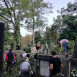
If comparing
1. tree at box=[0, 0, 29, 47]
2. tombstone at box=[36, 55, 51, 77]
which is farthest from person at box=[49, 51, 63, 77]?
tree at box=[0, 0, 29, 47]

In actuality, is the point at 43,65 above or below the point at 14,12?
below

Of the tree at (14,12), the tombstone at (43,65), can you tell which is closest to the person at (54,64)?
the tombstone at (43,65)

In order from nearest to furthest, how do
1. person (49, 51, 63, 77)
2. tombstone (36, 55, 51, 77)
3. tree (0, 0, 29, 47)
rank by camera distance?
1. person (49, 51, 63, 77)
2. tombstone (36, 55, 51, 77)
3. tree (0, 0, 29, 47)

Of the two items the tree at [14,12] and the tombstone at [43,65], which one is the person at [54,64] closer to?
the tombstone at [43,65]

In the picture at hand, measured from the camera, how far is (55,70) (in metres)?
6.12

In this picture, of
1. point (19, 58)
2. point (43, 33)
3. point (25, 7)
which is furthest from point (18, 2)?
point (43, 33)

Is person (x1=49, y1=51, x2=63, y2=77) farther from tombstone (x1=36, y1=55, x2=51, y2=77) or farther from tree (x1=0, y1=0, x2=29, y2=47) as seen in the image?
tree (x1=0, y1=0, x2=29, y2=47)

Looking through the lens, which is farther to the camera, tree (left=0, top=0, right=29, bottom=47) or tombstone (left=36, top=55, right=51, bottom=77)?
tree (left=0, top=0, right=29, bottom=47)

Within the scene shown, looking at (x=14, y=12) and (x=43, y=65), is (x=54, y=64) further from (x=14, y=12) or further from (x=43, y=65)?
(x=14, y=12)

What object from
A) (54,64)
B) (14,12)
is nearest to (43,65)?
(54,64)

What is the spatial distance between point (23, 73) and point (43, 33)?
42.6 m

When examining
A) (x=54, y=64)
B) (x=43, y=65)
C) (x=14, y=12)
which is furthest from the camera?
(x=14, y=12)

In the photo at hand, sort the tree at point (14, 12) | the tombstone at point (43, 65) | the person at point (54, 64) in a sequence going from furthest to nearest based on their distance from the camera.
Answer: the tree at point (14, 12), the tombstone at point (43, 65), the person at point (54, 64)

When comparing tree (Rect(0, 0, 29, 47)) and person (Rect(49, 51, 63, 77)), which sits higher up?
tree (Rect(0, 0, 29, 47))
